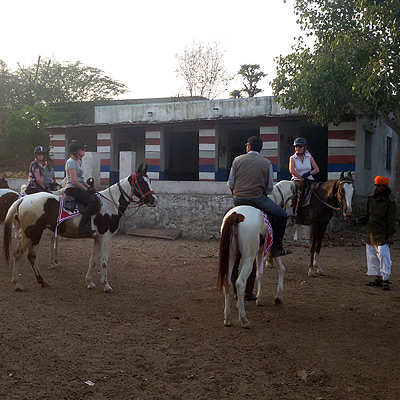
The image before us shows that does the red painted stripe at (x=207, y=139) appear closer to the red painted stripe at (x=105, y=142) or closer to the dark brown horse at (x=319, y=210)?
the red painted stripe at (x=105, y=142)

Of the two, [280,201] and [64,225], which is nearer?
[64,225]

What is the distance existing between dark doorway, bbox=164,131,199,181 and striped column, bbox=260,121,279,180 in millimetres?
6498

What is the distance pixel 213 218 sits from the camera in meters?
14.1

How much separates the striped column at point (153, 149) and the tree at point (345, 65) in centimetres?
657

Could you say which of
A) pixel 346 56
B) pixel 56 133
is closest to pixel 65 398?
pixel 346 56

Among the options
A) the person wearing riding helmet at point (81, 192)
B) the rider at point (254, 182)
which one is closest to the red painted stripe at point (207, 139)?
the person wearing riding helmet at point (81, 192)

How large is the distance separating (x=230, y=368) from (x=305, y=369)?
69 centimetres

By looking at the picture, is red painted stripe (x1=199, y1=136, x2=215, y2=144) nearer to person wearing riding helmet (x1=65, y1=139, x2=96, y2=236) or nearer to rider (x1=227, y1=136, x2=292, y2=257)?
person wearing riding helmet (x1=65, y1=139, x2=96, y2=236)

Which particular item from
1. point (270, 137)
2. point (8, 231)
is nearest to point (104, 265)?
point (8, 231)

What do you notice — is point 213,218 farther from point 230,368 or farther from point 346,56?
point 230,368

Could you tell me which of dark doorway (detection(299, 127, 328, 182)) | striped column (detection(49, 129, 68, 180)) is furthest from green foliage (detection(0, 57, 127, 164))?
dark doorway (detection(299, 127, 328, 182))

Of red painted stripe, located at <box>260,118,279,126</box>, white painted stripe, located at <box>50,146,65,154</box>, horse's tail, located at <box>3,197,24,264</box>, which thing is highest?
red painted stripe, located at <box>260,118,279,126</box>

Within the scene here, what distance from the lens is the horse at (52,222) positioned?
24.5 feet

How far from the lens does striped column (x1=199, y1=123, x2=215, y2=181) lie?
61.5 feet
